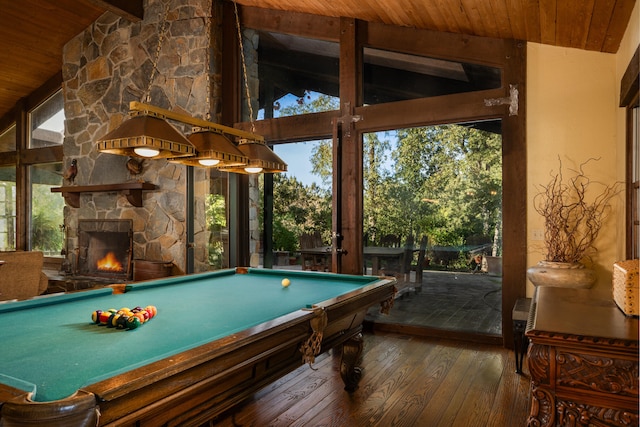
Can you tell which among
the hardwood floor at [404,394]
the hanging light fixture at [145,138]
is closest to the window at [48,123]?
the hanging light fixture at [145,138]

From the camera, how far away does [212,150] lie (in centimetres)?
262

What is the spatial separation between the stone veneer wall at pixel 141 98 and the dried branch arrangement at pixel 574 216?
4052 millimetres

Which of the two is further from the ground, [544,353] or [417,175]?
[417,175]

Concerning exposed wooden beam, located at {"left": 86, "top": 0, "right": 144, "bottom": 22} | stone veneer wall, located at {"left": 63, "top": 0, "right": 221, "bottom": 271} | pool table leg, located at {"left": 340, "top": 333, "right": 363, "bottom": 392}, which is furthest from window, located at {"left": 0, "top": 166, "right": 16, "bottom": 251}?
pool table leg, located at {"left": 340, "top": 333, "right": 363, "bottom": 392}

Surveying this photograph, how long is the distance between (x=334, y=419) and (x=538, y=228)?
2599 mm

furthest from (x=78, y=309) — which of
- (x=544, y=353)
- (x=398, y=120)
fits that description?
(x=398, y=120)

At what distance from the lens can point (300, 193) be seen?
524 cm

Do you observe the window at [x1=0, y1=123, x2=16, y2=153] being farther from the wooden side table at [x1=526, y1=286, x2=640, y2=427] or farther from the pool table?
the wooden side table at [x1=526, y1=286, x2=640, y2=427]

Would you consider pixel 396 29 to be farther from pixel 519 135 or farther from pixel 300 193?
pixel 300 193

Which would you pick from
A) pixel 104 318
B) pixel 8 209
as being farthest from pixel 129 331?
pixel 8 209

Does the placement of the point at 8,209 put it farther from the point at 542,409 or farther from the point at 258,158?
the point at 542,409

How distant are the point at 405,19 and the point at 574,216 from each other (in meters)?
2.45

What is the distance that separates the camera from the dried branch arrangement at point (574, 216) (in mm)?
3729

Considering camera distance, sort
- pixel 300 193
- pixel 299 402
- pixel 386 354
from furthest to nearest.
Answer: pixel 300 193
pixel 386 354
pixel 299 402
